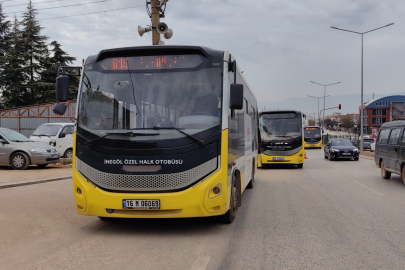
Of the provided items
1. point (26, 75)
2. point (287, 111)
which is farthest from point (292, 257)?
point (26, 75)

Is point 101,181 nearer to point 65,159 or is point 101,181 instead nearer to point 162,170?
point 162,170

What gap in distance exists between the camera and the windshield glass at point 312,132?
50344 mm

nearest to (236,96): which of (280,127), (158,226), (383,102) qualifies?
(158,226)

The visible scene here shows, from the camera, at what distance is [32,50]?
47594 mm

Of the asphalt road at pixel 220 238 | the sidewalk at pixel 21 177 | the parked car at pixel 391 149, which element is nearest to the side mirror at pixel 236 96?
the asphalt road at pixel 220 238

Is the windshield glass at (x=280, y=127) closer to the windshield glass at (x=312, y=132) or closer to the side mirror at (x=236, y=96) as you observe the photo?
the side mirror at (x=236, y=96)

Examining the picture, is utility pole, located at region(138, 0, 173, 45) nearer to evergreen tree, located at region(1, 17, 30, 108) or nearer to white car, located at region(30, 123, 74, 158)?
white car, located at region(30, 123, 74, 158)

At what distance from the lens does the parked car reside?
42.0 ft

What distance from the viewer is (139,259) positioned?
5.06 metres

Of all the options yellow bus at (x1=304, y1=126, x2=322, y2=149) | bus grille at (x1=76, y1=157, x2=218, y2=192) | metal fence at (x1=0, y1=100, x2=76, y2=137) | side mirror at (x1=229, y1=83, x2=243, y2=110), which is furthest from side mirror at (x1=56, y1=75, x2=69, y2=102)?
yellow bus at (x1=304, y1=126, x2=322, y2=149)

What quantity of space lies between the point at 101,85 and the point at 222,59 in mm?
1974

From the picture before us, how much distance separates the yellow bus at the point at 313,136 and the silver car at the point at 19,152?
3833 cm

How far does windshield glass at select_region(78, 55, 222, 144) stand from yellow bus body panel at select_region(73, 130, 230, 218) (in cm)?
60

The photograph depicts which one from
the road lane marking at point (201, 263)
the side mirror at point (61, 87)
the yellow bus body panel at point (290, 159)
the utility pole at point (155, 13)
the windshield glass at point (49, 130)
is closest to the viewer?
the road lane marking at point (201, 263)
